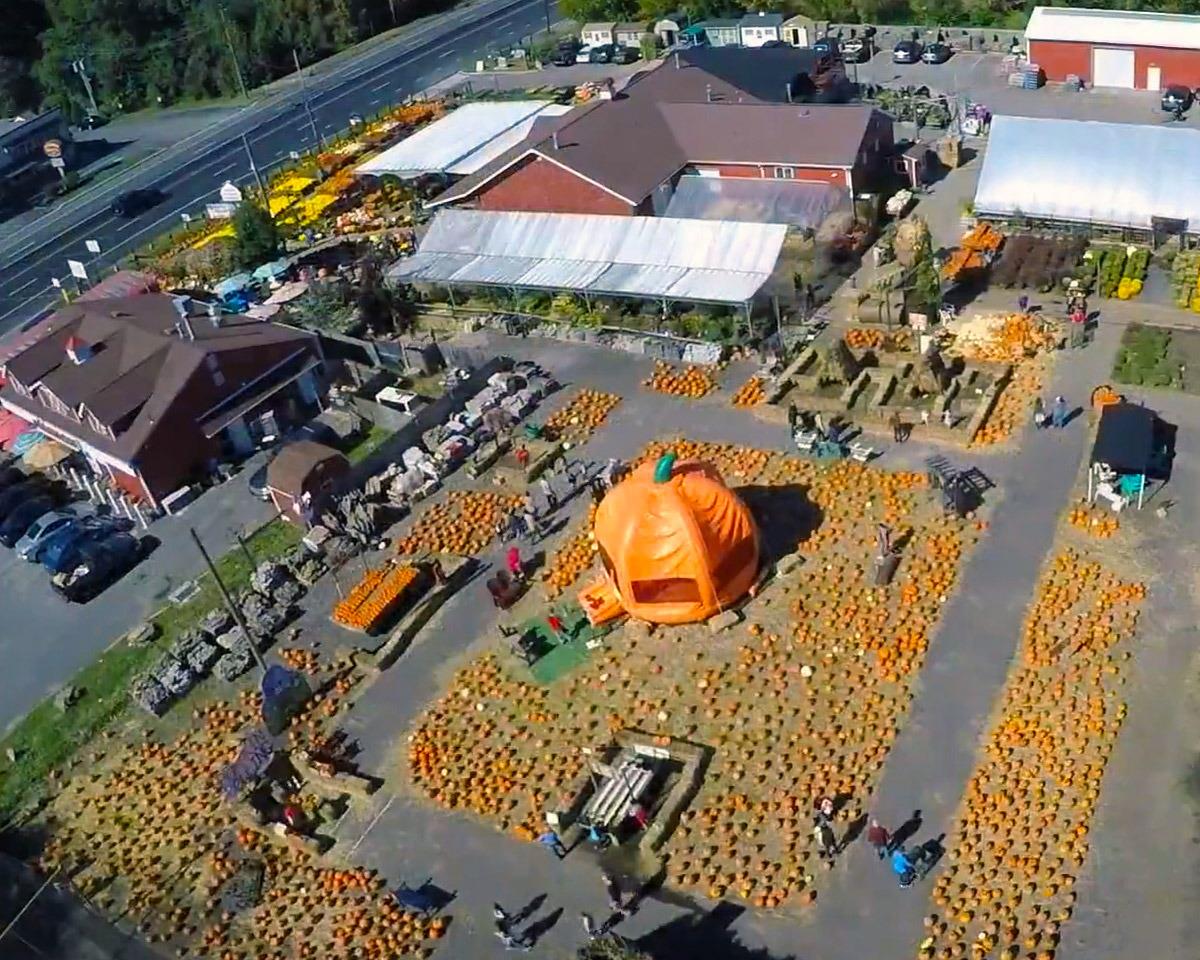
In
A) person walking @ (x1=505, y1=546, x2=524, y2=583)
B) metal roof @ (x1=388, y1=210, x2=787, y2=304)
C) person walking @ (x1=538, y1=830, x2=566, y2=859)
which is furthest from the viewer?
metal roof @ (x1=388, y1=210, x2=787, y2=304)

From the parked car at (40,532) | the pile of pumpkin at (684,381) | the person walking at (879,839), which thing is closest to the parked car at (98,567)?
the parked car at (40,532)

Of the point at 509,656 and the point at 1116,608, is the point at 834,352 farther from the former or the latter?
the point at 509,656

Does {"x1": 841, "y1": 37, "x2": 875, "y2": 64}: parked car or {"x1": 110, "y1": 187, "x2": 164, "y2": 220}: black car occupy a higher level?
{"x1": 841, "y1": 37, "x2": 875, "y2": 64}: parked car

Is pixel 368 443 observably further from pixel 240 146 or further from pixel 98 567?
pixel 240 146

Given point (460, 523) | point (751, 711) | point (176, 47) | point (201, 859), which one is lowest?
point (201, 859)

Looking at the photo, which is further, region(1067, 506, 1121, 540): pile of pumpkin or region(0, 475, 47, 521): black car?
region(0, 475, 47, 521): black car

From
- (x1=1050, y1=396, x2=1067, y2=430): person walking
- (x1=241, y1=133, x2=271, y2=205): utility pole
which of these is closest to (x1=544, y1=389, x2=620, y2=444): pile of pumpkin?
(x1=1050, y1=396, x2=1067, y2=430): person walking

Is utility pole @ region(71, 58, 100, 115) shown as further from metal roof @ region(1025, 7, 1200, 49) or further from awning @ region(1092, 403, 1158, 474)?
awning @ region(1092, 403, 1158, 474)

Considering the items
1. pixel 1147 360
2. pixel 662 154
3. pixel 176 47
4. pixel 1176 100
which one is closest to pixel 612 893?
pixel 1147 360
